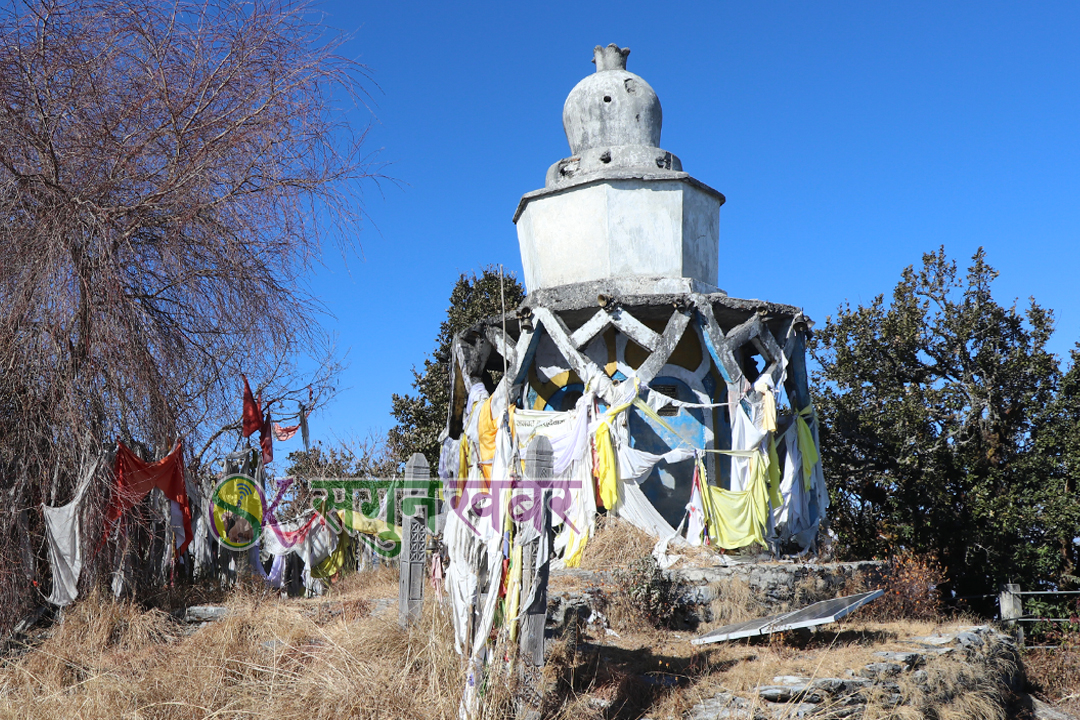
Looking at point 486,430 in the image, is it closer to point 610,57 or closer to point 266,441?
point 266,441

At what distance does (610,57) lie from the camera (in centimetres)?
1522

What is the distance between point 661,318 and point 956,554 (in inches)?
364

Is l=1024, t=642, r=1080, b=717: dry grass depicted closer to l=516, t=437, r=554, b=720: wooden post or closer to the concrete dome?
l=516, t=437, r=554, b=720: wooden post

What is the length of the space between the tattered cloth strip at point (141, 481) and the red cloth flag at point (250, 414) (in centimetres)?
110

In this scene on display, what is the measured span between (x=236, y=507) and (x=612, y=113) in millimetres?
8261

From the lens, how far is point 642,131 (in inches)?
571

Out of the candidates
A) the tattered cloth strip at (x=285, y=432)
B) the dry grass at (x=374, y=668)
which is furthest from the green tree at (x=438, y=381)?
the dry grass at (x=374, y=668)

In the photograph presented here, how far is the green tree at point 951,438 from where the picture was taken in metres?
17.5

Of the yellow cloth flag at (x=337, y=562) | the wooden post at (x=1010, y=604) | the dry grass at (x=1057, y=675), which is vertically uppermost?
the yellow cloth flag at (x=337, y=562)

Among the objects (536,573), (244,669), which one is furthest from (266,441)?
(536,573)

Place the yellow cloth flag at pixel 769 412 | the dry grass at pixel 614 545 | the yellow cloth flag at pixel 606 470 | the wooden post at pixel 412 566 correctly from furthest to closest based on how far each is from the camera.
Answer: the yellow cloth flag at pixel 769 412 → the yellow cloth flag at pixel 606 470 → the dry grass at pixel 614 545 → the wooden post at pixel 412 566

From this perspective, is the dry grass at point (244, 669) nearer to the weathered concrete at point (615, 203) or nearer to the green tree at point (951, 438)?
the weathered concrete at point (615, 203)

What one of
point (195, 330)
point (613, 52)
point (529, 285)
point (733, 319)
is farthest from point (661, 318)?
point (195, 330)

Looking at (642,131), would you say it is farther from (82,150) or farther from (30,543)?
(30,543)
